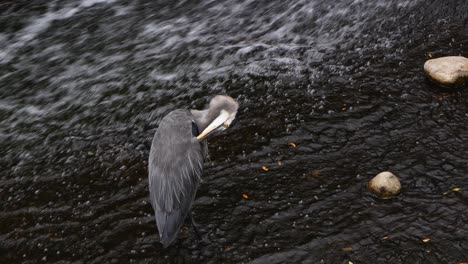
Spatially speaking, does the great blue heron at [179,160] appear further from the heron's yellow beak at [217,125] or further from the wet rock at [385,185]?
the wet rock at [385,185]

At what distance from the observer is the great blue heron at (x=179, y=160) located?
374cm

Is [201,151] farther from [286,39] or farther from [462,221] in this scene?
[286,39]

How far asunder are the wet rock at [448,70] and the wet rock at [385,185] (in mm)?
1472

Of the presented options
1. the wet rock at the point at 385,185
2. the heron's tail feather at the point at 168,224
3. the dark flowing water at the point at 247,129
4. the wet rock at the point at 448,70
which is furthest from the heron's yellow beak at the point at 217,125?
the wet rock at the point at 448,70

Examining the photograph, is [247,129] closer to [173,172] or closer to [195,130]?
[195,130]

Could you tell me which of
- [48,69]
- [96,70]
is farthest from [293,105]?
[48,69]

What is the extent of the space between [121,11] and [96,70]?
5.28 ft

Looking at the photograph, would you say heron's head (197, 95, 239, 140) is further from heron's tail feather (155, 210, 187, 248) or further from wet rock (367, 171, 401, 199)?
wet rock (367, 171, 401, 199)

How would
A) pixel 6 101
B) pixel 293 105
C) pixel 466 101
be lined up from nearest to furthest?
pixel 466 101
pixel 293 105
pixel 6 101

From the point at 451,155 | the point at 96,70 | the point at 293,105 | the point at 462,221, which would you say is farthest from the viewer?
the point at 96,70

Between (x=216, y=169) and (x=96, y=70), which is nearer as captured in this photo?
(x=216, y=169)

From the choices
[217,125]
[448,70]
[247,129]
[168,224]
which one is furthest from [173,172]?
[448,70]

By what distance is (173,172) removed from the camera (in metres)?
3.87

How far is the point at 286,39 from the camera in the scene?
634 cm
